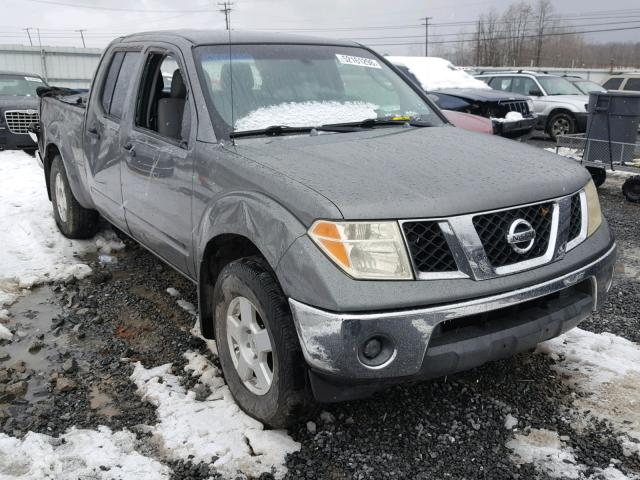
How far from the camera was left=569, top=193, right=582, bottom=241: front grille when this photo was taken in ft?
8.95

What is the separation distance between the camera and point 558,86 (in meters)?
14.9

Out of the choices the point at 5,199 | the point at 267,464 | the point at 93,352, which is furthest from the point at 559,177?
the point at 5,199

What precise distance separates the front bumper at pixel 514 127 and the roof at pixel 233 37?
20.8ft

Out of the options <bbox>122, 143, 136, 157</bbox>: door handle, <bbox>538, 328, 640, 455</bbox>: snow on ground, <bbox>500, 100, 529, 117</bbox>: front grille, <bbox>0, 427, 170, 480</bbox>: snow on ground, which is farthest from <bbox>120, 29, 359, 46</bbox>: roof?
<bbox>500, 100, 529, 117</bbox>: front grille

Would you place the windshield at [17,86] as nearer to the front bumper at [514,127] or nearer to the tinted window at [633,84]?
the front bumper at [514,127]

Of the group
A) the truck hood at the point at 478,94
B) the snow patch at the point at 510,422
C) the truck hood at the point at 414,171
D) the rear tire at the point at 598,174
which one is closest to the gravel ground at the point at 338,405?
the snow patch at the point at 510,422

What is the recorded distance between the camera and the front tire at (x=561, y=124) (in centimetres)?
1388

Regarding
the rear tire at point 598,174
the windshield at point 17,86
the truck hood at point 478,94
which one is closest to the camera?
the rear tire at point 598,174

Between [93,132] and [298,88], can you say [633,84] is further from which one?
[93,132]

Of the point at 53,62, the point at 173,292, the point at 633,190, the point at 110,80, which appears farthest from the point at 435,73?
the point at 53,62

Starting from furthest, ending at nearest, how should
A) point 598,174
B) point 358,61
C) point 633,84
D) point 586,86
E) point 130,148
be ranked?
1. point 586,86
2. point 633,84
3. point 598,174
4. point 358,61
5. point 130,148

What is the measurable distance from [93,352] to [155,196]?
3.40ft

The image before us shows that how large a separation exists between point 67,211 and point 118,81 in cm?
176

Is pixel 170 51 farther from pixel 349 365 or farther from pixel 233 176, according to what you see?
pixel 349 365
